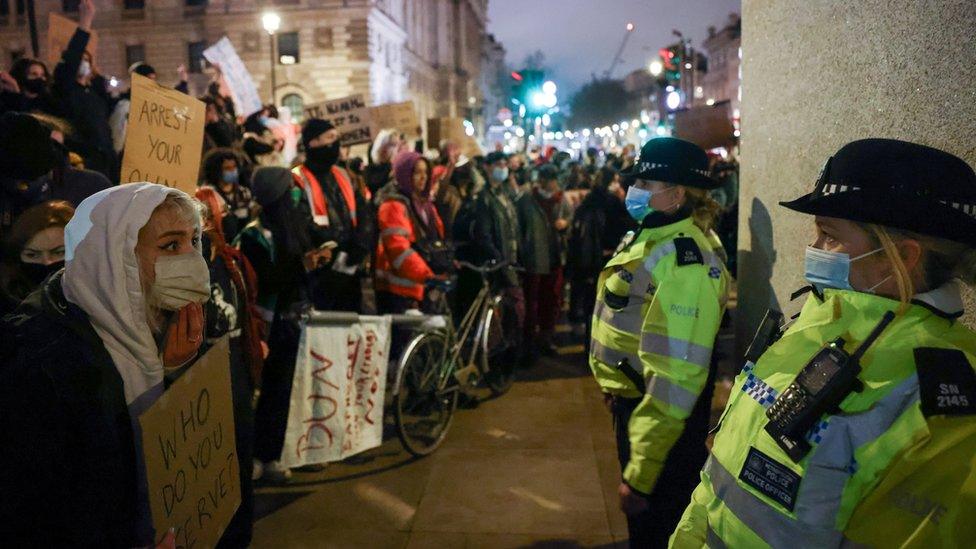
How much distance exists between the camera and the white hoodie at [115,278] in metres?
1.95

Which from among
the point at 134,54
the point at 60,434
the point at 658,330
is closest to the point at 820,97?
the point at 658,330

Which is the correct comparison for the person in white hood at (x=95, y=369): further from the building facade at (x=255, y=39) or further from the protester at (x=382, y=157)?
the building facade at (x=255, y=39)

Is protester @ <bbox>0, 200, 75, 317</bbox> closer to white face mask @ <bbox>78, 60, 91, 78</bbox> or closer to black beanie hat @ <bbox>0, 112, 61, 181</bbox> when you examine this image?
black beanie hat @ <bbox>0, 112, 61, 181</bbox>

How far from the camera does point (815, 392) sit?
5.11ft

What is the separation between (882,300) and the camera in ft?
5.37

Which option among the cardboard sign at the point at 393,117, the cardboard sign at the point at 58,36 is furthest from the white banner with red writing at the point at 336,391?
the cardboard sign at the point at 393,117

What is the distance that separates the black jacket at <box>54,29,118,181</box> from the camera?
23.0 ft

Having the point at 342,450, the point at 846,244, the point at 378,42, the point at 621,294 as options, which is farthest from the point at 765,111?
the point at 378,42

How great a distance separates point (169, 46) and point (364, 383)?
1999 inches

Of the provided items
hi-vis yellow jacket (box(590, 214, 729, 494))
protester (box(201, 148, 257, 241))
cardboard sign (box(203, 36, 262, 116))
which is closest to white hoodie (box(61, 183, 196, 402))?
hi-vis yellow jacket (box(590, 214, 729, 494))

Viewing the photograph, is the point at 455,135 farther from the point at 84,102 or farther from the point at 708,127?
the point at 708,127

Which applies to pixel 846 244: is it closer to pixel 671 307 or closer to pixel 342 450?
pixel 671 307

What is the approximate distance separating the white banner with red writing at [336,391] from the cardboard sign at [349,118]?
5.70 meters

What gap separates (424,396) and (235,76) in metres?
6.86
